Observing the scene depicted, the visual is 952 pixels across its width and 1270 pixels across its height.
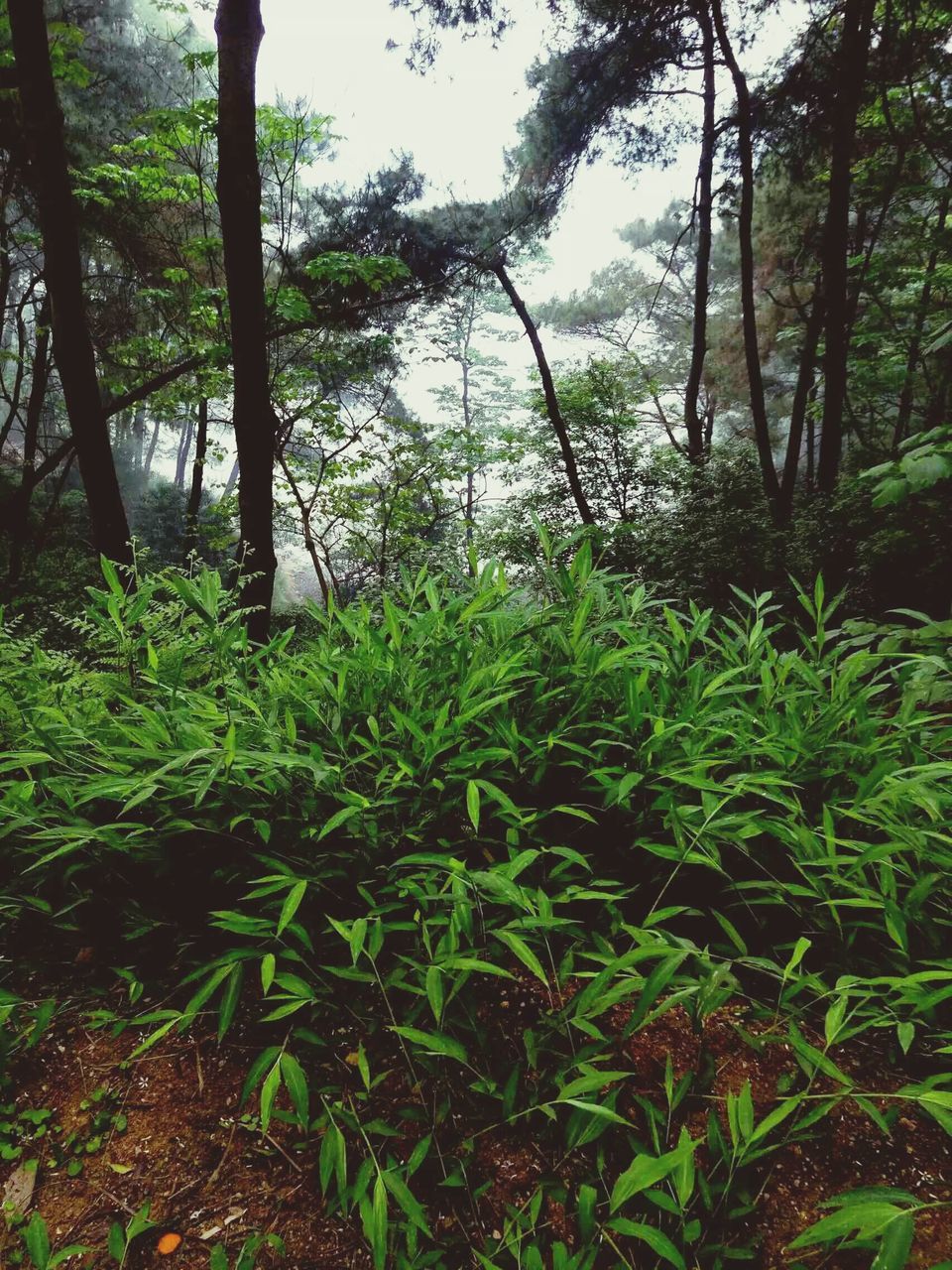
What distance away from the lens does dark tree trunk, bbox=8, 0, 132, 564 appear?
11.3 ft

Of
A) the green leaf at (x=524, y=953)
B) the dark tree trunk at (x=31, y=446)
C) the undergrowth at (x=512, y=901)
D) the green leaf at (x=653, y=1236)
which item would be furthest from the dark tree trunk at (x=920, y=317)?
the dark tree trunk at (x=31, y=446)

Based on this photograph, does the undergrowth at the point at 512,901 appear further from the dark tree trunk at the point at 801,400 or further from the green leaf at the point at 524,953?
the dark tree trunk at the point at 801,400

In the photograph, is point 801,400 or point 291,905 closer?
point 291,905

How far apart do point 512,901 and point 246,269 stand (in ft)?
14.0

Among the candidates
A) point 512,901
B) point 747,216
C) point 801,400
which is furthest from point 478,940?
point 801,400

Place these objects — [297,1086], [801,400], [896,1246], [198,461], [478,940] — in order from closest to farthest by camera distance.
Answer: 1. [896,1246]
2. [297,1086]
3. [478,940]
4. [198,461]
5. [801,400]

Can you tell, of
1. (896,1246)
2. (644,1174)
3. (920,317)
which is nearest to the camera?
(896,1246)

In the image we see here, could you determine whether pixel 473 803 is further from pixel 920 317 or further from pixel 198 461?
pixel 198 461

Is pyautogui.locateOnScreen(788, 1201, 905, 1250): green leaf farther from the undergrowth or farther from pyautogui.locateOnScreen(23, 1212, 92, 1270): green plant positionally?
pyautogui.locateOnScreen(23, 1212, 92, 1270): green plant

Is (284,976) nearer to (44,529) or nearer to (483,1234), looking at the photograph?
(483,1234)

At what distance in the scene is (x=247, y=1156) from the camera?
3.01ft

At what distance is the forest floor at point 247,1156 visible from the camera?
81 cm

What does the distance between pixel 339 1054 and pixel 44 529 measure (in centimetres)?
1077

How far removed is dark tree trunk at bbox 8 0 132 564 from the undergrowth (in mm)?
2712
